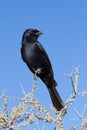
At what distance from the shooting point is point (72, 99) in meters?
3.32

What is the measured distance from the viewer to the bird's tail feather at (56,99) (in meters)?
5.62

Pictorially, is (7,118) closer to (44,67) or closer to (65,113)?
(65,113)

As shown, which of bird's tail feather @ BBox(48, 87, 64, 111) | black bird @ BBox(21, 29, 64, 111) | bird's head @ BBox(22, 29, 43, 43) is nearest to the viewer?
bird's tail feather @ BBox(48, 87, 64, 111)

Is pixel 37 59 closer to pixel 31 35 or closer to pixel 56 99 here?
pixel 31 35

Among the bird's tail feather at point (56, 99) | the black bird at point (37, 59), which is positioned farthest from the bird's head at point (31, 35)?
the bird's tail feather at point (56, 99)

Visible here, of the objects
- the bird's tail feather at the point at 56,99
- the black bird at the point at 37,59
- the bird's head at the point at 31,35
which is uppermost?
the bird's head at the point at 31,35

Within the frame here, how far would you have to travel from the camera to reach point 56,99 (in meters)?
6.05

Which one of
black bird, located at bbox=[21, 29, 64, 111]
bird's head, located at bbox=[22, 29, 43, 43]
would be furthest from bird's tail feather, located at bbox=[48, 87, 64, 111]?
bird's head, located at bbox=[22, 29, 43, 43]

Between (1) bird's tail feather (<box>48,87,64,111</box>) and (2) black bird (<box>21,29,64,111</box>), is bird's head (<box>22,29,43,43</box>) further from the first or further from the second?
(1) bird's tail feather (<box>48,87,64,111</box>)

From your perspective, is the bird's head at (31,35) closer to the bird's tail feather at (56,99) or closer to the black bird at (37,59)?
the black bird at (37,59)

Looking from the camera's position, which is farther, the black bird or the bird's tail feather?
the black bird

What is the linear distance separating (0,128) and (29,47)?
4.75 metres

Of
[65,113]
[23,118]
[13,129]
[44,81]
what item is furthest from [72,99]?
[44,81]

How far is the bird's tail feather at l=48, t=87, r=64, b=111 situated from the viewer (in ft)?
18.4
